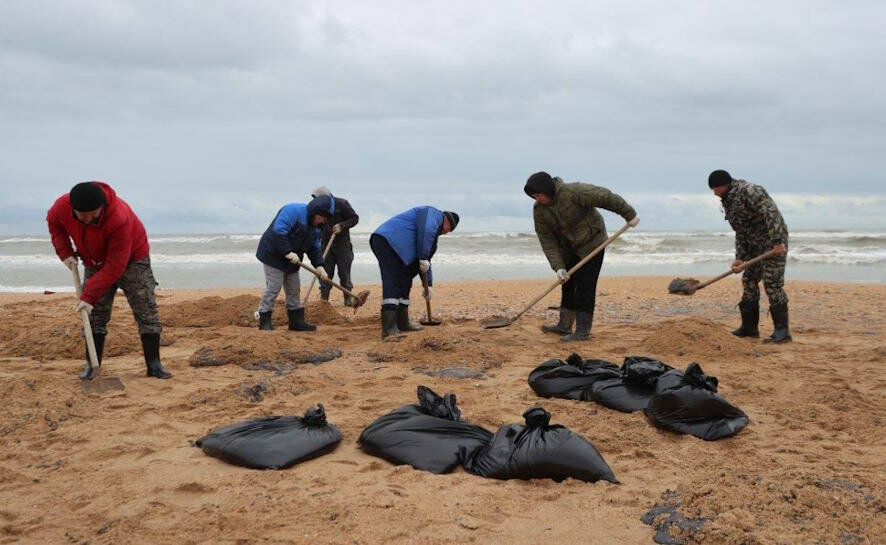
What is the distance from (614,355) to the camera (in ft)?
19.1

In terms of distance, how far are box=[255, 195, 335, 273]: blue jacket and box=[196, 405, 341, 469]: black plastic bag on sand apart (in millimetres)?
3234

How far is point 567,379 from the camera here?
4484mm

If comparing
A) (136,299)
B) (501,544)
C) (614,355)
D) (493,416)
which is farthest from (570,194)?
(501,544)

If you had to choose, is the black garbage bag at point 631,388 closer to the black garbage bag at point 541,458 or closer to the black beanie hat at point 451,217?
the black garbage bag at point 541,458

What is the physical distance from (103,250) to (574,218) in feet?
12.9

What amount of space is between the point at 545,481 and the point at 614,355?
298cm

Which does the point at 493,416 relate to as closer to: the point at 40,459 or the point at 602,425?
the point at 602,425

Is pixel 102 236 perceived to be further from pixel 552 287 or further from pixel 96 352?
pixel 552 287

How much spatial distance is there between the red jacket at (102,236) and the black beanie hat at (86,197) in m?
0.13

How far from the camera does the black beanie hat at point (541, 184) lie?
6254mm

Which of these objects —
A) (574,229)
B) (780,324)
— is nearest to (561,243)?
(574,229)

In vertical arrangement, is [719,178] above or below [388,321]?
above

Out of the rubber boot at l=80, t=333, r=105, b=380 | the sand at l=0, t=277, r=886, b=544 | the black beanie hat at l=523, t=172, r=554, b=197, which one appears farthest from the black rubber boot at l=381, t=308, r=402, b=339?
the rubber boot at l=80, t=333, r=105, b=380

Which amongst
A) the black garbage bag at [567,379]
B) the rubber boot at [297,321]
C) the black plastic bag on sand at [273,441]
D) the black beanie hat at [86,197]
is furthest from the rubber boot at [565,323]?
the black beanie hat at [86,197]
